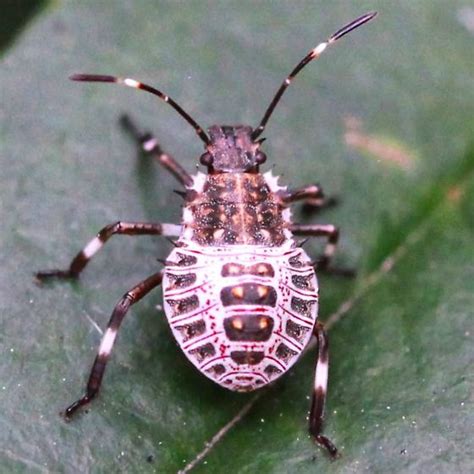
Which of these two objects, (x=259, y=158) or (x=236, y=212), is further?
(x=259, y=158)

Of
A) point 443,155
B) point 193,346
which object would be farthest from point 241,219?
point 443,155

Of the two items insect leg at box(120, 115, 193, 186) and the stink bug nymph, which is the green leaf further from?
the stink bug nymph

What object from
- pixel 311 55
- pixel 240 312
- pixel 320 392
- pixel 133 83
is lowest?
pixel 320 392

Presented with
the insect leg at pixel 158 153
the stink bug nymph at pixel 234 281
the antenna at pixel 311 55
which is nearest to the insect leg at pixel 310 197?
the stink bug nymph at pixel 234 281

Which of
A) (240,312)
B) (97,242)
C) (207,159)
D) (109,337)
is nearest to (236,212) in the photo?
(207,159)

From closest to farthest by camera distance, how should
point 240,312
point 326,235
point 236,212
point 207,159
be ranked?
1. point 240,312
2. point 236,212
3. point 207,159
4. point 326,235

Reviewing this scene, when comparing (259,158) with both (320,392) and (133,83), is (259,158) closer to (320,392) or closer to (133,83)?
(133,83)

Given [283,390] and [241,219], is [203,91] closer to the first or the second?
[241,219]
